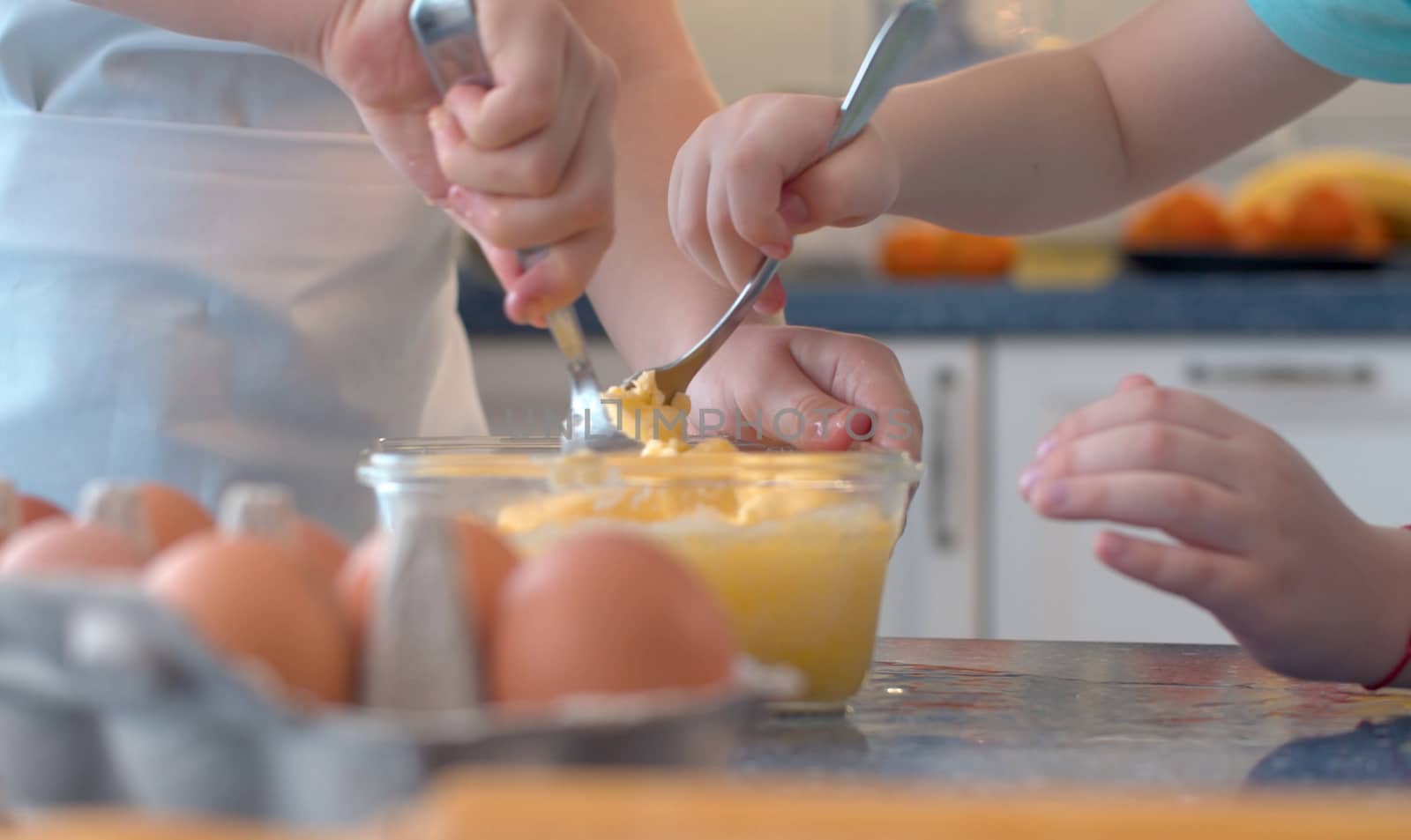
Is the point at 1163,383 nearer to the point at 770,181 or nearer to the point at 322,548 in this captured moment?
the point at 770,181

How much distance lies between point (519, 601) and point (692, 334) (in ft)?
2.04

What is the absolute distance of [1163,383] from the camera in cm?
188

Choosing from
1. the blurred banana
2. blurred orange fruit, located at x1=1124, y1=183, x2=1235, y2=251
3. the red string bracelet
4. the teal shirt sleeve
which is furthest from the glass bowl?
the blurred banana

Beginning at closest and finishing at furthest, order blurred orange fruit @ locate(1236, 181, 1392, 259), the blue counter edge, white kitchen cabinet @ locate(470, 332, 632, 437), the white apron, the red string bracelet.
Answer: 1. the red string bracelet
2. the white apron
3. the blue counter edge
4. white kitchen cabinet @ locate(470, 332, 632, 437)
5. blurred orange fruit @ locate(1236, 181, 1392, 259)

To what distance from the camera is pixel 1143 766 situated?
495 mm

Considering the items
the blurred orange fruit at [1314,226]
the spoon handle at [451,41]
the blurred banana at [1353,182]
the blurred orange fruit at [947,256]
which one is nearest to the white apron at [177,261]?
the spoon handle at [451,41]

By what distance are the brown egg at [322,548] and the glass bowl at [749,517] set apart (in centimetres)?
16

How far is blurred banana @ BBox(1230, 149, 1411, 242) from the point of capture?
2355mm

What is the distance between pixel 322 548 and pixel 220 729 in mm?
105

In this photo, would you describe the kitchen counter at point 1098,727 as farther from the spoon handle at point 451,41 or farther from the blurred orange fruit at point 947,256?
the blurred orange fruit at point 947,256

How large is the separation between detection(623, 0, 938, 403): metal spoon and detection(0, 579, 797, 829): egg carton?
41cm

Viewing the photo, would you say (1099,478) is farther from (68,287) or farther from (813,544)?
(68,287)

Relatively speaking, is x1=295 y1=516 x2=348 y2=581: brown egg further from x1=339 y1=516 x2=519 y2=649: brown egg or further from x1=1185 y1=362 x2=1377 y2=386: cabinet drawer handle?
x1=1185 y1=362 x2=1377 y2=386: cabinet drawer handle

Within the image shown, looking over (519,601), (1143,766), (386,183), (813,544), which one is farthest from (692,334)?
(519,601)
